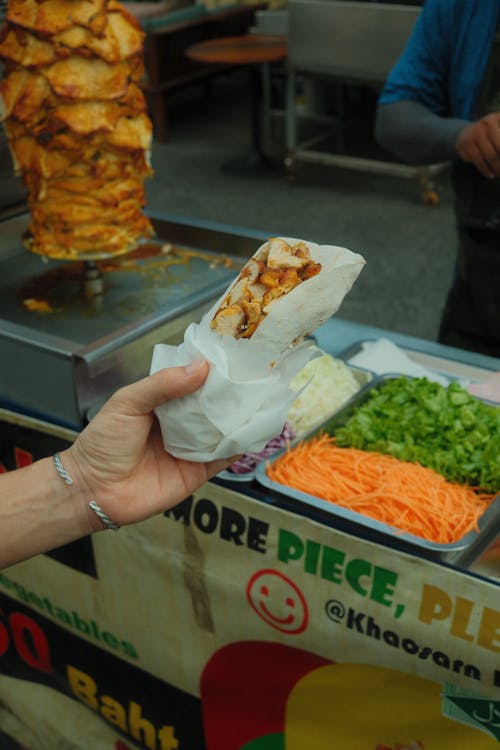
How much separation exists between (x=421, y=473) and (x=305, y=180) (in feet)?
21.0

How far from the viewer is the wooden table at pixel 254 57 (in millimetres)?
7547

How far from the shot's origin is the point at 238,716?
1.93 metres

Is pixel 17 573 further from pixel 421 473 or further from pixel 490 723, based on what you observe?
pixel 490 723

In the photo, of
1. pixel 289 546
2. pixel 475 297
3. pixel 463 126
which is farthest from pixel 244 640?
pixel 463 126

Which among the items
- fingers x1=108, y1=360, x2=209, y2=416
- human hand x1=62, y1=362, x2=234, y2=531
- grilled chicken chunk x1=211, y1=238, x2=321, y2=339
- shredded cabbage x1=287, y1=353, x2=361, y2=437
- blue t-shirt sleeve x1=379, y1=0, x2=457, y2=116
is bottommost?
shredded cabbage x1=287, y1=353, x2=361, y2=437

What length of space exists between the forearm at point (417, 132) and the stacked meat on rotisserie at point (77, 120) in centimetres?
101

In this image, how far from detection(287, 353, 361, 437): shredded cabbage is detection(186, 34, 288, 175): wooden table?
19.7 feet

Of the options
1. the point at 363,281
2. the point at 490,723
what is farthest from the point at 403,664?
the point at 363,281

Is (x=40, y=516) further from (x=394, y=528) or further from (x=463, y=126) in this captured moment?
(x=463, y=126)

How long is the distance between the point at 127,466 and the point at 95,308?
3.08 ft

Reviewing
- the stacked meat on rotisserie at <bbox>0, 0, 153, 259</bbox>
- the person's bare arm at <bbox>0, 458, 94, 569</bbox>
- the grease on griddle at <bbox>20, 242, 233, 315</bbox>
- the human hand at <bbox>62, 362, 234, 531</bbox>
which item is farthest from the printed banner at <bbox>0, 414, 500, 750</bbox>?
the stacked meat on rotisserie at <bbox>0, 0, 153, 259</bbox>

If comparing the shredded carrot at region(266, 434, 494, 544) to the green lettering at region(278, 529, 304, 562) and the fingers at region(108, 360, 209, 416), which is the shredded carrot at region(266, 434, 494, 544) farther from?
the fingers at region(108, 360, 209, 416)

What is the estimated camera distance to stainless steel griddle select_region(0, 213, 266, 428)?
76.5 inches

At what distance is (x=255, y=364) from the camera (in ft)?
4.20
